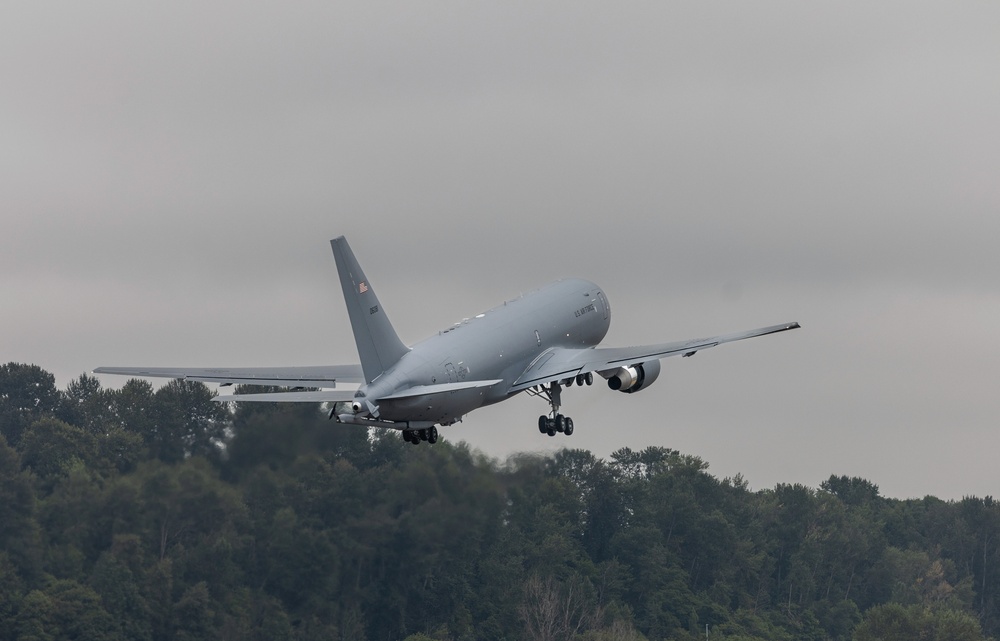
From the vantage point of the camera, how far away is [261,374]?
81.1 meters

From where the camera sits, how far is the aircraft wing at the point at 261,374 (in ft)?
259

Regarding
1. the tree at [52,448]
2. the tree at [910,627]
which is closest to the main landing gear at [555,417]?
the tree at [52,448]

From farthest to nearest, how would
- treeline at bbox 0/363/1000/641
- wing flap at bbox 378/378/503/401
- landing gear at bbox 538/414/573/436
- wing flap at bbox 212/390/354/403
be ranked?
1. treeline at bbox 0/363/1000/641
2. landing gear at bbox 538/414/573/436
3. wing flap at bbox 378/378/503/401
4. wing flap at bbox 212/390/354/403

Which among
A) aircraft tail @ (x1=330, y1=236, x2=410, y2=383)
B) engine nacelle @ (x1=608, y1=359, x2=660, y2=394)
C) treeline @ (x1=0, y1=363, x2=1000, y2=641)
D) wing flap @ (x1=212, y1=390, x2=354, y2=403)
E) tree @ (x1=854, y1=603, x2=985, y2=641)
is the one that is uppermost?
aircraft tail @ (x1=330, y1=236, x2=410, y2=383)

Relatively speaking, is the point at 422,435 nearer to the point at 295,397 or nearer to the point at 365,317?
the point at 365,317

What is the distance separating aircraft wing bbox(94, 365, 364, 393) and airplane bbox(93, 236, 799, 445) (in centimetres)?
4

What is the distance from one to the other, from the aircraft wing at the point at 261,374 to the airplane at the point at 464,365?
0.04 m

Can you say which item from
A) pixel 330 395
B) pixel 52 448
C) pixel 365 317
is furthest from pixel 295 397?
pixel 52 448

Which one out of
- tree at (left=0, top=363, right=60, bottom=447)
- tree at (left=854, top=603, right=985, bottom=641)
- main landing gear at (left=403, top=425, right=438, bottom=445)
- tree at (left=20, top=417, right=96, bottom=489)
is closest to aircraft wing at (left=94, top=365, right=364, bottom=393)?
main landing gear at (left=403, top=425, right=438, bottom=445)

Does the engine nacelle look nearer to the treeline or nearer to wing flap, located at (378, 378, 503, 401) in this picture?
wing flap, located at (378, 378, 503, 401)

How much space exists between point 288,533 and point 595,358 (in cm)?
3041

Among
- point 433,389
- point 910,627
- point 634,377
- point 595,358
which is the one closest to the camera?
point 433,389

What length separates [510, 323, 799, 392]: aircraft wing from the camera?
7888 cm

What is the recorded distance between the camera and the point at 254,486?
3511 inches
